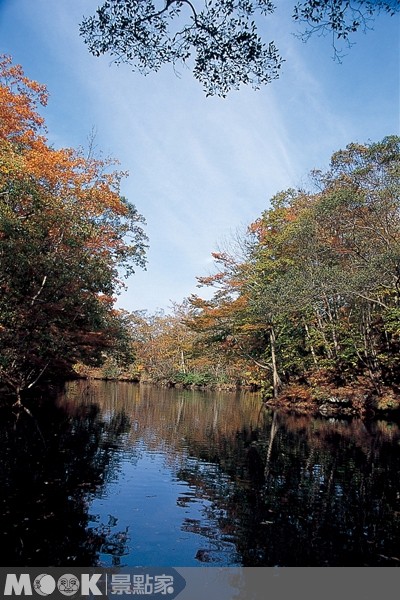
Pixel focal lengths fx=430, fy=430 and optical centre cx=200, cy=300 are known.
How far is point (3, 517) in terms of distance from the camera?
534 cm

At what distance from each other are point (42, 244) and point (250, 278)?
16.7 metres

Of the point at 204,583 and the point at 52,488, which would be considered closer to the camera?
the point at 204,583

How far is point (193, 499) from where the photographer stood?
699 centimetres

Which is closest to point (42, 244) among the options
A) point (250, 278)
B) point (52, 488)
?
point (52, 488)

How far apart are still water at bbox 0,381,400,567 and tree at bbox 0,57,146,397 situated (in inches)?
127

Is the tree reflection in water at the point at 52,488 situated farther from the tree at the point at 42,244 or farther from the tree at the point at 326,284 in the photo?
the tree at the point at 326,284

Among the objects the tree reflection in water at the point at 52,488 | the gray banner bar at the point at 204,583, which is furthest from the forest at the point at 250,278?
the gray banner bar at the point at 204,583

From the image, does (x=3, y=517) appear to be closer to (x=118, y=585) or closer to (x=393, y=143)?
(x=118, y=585)

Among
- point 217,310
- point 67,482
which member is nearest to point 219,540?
point 67,482

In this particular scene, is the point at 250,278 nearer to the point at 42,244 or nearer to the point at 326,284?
the point at 326,284

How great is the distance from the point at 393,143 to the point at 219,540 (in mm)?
17643

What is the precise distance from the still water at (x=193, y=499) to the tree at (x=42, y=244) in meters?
3.24

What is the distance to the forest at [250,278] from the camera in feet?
42.6

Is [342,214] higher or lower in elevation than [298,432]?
higher
